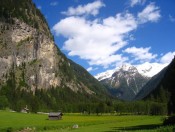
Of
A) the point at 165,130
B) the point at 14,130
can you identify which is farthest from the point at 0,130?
the point at 165,130

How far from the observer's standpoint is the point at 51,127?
312 feet

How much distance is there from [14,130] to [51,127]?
447 inches

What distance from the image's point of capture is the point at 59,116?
15238 centimetres

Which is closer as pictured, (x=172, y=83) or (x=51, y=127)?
(x=172, y=83)

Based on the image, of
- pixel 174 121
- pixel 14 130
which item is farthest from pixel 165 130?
pixel 14 130

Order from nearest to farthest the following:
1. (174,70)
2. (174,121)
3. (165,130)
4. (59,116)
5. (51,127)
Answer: (165,130), (174,121), (174,70), (51,127), (59,116)

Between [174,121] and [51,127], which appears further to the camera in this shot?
[51,127]

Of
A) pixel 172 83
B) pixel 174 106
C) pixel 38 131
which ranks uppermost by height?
pixel 172 83

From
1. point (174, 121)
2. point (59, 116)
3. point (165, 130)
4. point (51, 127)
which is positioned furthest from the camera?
point (59, 116)

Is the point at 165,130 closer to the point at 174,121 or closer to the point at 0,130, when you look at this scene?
the point at 174,121

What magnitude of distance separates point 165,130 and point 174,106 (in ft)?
155

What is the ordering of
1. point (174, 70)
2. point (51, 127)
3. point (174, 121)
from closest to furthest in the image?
point (174, 121)
point (174, 70)
point (51, 127)

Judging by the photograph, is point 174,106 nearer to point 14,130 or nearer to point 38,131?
point 38,131

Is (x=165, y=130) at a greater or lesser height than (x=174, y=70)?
lesser
